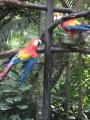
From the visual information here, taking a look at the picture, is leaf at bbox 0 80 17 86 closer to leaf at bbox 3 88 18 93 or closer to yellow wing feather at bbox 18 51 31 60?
leaf at bbox 3 88 18 93

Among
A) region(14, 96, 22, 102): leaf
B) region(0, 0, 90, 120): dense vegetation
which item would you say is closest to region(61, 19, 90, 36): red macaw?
region(0, 0, 90, 120): dense vegetation

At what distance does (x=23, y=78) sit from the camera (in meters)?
2.48

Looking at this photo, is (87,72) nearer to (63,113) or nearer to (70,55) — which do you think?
(70,55)

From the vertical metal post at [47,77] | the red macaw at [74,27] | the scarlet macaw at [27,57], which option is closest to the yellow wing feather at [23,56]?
the scarlet macaw at [27,57]

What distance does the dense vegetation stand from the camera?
2904 mm

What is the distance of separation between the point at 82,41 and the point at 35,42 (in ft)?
1.09

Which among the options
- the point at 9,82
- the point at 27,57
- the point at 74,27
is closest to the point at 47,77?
the point at 27,57

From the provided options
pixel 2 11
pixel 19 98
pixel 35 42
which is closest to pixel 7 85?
pixel 19 98

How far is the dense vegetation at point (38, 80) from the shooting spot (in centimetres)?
290

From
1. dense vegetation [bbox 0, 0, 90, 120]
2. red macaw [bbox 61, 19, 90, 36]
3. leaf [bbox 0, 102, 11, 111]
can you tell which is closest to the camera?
red macaw [bbox 61, 19, 90, 36]

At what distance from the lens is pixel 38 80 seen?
300cm

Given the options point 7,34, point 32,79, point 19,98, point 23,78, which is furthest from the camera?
point 7,34

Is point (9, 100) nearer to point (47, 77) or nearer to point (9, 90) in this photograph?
point (9, 90)

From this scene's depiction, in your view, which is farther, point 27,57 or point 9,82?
point 9,82
